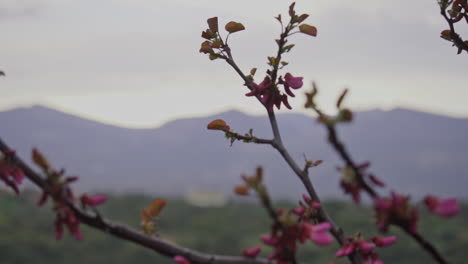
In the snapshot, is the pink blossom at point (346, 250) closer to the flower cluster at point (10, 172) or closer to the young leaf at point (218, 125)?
the young leaf at point (218, 125)

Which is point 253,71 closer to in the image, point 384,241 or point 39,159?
point 384,241

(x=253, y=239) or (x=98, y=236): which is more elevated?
(x=98, y=236)

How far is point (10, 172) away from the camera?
0.92 meters

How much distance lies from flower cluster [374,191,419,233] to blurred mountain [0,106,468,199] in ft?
286

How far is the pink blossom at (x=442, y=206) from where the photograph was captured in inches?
31.0

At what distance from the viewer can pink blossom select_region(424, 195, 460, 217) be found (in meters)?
0.79

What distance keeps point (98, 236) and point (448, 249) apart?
9535 millimetres

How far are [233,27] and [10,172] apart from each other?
726 mm

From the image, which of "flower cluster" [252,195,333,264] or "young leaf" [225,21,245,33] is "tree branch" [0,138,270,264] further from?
"young leaf" [225,21,245,33]

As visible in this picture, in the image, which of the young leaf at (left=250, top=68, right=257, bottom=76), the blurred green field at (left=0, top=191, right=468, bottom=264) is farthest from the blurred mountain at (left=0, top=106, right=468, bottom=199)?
the young leaf at (left=250, top=68, right=257, bottom=76)

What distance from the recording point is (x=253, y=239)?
15.4m

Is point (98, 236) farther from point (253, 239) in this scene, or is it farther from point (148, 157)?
point (148, 157)

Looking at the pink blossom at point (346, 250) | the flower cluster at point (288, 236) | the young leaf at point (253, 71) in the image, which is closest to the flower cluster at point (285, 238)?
the flower cluster at point (288, 236)

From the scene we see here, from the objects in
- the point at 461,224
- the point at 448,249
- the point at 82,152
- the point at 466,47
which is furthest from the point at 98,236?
the point at 82,152
